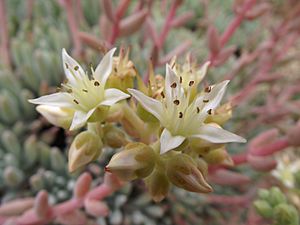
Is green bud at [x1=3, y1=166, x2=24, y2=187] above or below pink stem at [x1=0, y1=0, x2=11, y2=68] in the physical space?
below

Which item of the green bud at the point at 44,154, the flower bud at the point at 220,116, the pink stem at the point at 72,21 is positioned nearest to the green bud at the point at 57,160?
the green bud at the point at 44,154

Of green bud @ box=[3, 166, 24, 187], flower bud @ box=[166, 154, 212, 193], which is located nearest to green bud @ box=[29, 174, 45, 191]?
green bud @ box=[3, 166, 24, 187]

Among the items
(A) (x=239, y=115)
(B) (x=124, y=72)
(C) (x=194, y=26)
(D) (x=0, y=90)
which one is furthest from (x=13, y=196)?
(C) (x=194, y=26)

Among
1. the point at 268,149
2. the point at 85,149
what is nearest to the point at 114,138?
the point at 85,149

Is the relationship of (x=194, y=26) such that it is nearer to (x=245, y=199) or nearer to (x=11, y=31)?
(x=11, y=31)

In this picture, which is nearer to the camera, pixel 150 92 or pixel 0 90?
pixel 150 92

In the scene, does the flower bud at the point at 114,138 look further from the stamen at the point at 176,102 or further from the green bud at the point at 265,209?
the green bud at the point at 265,209

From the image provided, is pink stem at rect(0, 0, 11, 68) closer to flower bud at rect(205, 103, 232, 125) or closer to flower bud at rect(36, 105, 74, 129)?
flower bud at rect(36, 105, 74, 129)
